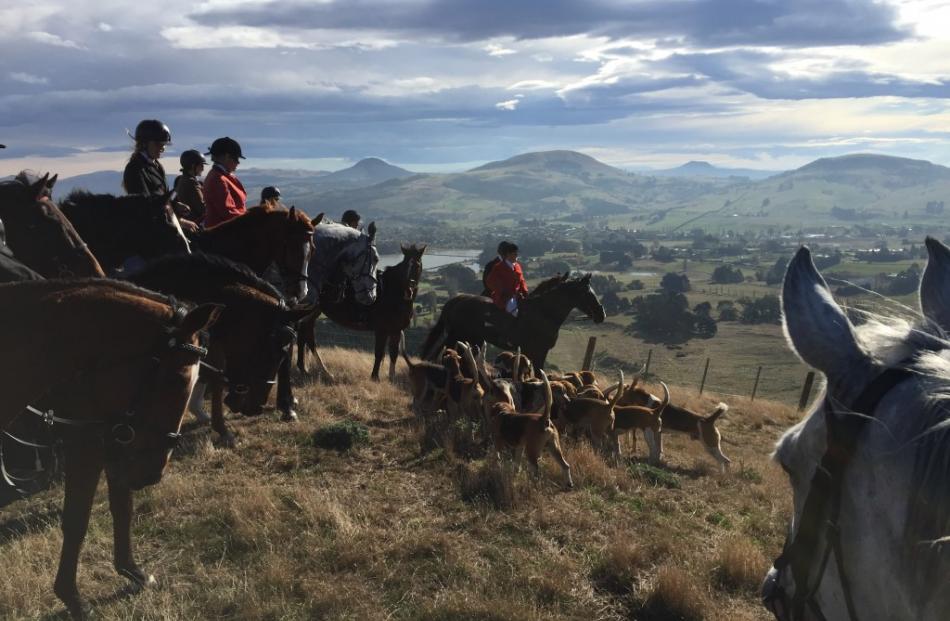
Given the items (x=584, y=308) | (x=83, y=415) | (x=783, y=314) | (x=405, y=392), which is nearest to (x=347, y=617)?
(x=83, y=415)

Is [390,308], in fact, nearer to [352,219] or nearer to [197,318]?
[352,219]

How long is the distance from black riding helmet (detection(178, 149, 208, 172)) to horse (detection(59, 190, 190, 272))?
7.69ft

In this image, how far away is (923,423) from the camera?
1.43 metres

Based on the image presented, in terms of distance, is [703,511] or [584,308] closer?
[703,511]

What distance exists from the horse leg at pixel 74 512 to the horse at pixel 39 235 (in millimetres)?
2799

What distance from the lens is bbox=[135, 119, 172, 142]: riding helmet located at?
8094 mm

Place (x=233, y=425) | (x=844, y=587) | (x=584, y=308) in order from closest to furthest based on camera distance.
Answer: (x=844, y=587), (x=233, y=425), (x=584, y=308)

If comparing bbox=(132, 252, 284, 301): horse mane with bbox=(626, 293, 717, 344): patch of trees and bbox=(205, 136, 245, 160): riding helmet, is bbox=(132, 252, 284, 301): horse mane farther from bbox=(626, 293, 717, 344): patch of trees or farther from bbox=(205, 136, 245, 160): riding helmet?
bbox=(626, 293, 717, 344): patch of trees

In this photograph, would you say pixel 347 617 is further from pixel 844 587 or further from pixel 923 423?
pixel 923 423

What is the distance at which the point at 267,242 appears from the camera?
8164 millimetres

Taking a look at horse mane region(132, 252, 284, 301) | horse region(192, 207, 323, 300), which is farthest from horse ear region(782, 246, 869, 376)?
horse region(192, 207, 323, 300)

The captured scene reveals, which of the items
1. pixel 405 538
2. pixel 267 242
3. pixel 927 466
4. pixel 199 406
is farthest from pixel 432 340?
pixel 927 466

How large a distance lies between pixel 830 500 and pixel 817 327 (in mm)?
509

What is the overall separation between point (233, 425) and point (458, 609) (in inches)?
210
